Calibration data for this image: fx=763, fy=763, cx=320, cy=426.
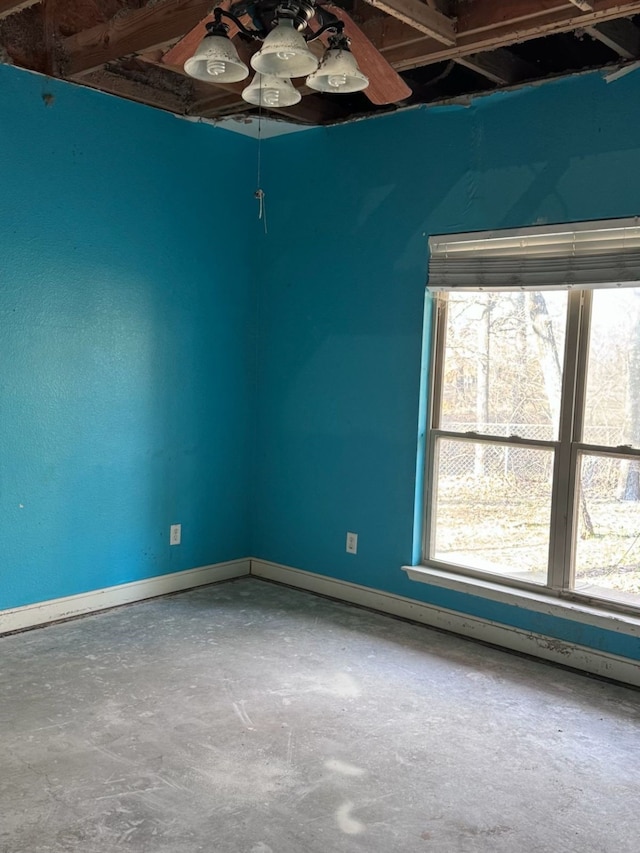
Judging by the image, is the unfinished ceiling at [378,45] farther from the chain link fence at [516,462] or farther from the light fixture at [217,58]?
the chain link fence at [516,462]

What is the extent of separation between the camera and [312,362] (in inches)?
177

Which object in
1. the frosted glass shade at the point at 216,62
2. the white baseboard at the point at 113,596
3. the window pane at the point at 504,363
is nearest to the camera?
the frosted glass shade at the point at 216,62

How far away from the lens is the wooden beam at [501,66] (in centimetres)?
339

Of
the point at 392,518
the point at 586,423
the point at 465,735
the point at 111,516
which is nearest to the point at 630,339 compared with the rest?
the point at 586,423

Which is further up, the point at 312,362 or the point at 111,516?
the point at 312,362

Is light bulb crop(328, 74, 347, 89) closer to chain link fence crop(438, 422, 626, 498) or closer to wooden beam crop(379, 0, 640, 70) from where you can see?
wooden beam crop(379, 0, 640, 70)

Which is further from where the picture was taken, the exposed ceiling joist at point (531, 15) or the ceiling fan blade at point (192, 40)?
the exposed ceiling joist at point (531, 15)

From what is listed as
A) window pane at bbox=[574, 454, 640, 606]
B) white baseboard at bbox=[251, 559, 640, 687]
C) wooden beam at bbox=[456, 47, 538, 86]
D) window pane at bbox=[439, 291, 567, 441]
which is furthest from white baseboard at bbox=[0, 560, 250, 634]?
wooden beam at bbox=[456, 47, 538, 86]

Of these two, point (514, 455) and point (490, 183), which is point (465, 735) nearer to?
point (514, 455)

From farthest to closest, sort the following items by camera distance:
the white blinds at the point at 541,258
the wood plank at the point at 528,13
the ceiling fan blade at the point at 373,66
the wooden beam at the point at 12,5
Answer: the white blinds at the point at 541,258
the wooden beam at the point at 12,5
the wood plank at the point at 528,13
the ceiling fan blade at the point at 373,66

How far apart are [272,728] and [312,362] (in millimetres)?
2240

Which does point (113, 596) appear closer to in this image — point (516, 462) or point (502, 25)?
point (516, 462)

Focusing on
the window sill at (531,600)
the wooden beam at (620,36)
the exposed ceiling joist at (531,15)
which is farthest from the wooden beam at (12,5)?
the window sill at (531,600)

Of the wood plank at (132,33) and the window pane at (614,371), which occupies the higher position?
the wood plank at (132,33)
